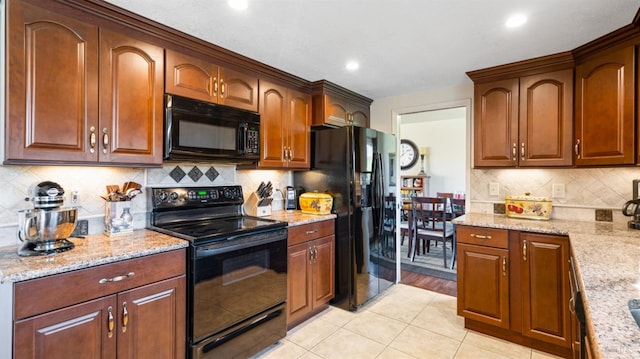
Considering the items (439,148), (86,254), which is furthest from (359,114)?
(439,148)

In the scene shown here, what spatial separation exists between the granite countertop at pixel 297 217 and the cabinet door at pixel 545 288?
155 cm

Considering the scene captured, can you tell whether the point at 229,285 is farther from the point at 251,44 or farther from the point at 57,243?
the point at 251,44

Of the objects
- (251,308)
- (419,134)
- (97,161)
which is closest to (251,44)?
(97,161)

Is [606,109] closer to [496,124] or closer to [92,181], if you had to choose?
[496,124]

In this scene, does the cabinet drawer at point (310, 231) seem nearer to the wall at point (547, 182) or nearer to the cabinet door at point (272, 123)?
the cabinet door at point (272, 123)

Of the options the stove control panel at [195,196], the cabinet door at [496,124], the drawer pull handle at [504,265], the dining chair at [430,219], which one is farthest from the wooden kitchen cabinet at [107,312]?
the dining chair at [430,219]

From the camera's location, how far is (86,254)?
1.44 metres

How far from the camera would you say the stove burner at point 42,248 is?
1437mm

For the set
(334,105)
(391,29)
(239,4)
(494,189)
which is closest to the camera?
(239,4)

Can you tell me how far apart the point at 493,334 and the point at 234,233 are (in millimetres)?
2146

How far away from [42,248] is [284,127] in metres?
1.87

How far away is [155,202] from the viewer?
6.88ft

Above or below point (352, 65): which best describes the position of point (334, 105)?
below

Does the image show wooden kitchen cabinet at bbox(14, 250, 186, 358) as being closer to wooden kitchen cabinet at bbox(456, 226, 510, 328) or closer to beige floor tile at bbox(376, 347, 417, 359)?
beige floor tile at bbox(376, 347, 417, 359)
